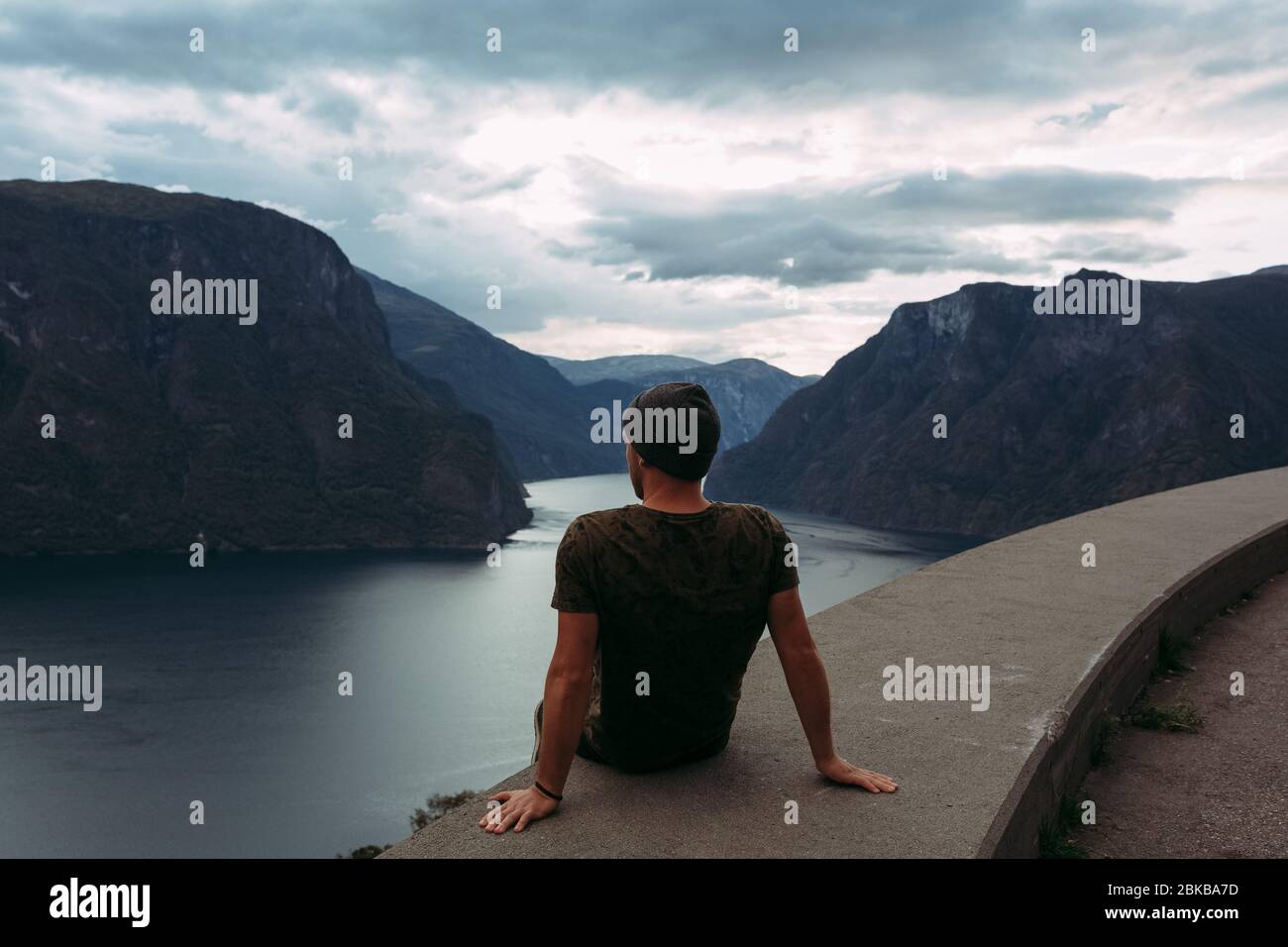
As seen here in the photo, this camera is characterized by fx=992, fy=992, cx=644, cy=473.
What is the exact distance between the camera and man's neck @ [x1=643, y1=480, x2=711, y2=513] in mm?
3646

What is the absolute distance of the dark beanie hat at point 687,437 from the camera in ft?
11.8

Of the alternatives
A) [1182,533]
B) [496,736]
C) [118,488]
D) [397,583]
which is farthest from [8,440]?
[1182,533]

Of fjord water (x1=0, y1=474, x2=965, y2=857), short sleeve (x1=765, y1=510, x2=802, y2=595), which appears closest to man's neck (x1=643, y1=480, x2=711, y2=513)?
short sleeve (x1=765, y1=510, x2=802, y2=595)

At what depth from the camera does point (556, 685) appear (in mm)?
3547

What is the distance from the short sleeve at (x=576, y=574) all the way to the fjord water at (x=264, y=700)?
62.9 metres

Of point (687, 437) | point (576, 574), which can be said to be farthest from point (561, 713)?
point (687, 437)

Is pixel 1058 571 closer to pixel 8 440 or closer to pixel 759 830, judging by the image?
pixel 759 830

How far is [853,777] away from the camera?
395cm

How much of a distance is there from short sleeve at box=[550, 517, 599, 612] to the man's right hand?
1.23 m

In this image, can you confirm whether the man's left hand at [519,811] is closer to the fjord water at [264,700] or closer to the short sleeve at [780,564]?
the short sleeve at [780,564]

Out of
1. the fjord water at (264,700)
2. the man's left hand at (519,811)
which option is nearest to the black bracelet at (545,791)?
the man's left hand at (519,811)

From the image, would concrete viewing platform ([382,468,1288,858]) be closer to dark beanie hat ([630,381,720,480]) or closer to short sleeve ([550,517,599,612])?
short sleeve ([550,517,599,612])

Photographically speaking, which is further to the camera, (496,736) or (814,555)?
(814,555)
